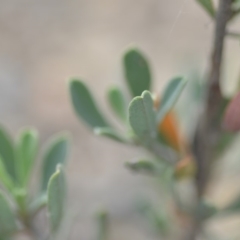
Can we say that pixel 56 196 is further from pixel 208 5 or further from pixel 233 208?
pixel 233 208

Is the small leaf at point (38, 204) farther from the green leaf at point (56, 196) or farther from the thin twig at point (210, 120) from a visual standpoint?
the thin twig at point (210, 120)

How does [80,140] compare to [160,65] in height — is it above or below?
below

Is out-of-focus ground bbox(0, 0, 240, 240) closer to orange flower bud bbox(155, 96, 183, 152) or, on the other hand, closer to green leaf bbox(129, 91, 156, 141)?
orange flower bud bbox(155, 96, 183, 152)

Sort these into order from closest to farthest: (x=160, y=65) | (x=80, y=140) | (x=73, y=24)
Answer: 1. (x=80, y=140)
2. (x=160, y=65)
3. (x=73, y=24)

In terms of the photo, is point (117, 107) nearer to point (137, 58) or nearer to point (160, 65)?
point (137, 58)

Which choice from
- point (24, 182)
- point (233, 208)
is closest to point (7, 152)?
point (24, 182)

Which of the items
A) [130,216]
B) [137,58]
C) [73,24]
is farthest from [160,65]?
[137,58]

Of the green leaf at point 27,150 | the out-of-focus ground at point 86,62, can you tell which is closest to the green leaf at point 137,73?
the green leaf at point 27,150

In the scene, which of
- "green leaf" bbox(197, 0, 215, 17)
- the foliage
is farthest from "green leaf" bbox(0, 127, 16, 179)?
"green leaf" bbox(197, 0, 215, 17)


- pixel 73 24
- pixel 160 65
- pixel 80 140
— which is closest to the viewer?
pixel 80 140
